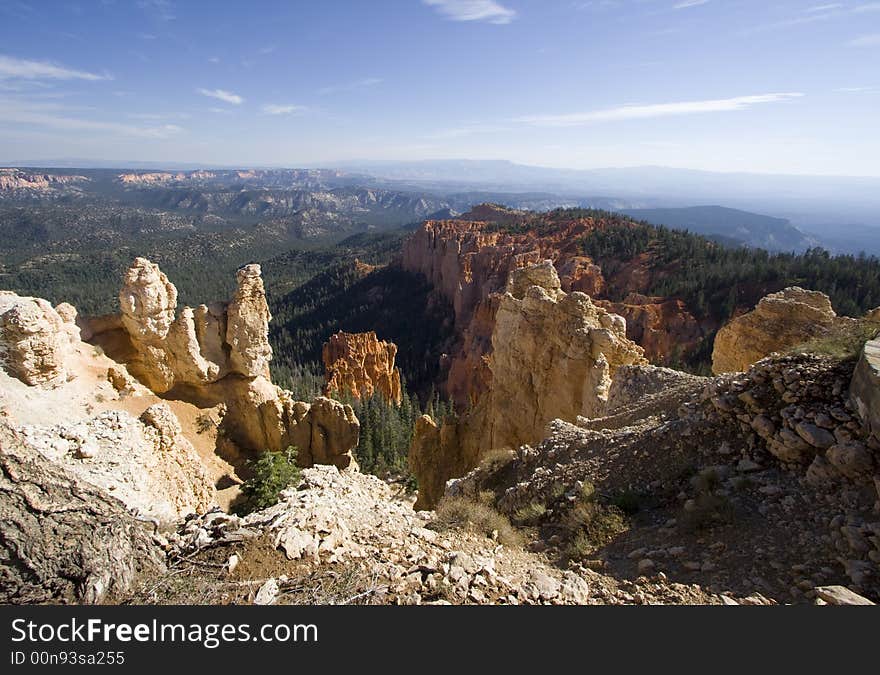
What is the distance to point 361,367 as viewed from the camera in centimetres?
4925

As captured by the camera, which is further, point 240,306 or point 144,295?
point 240,306

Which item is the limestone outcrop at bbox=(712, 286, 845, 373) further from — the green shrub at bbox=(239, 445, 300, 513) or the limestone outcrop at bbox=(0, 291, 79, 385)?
the limestone outcrop at bbox=(0, 291, 79, 385)

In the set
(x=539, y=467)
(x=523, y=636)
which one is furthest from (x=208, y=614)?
(x=539, y=467)

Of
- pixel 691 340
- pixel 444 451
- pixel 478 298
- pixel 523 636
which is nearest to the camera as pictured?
pixel 523 636

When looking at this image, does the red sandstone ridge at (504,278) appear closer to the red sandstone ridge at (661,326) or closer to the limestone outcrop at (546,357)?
the red sandstone ridge at (661,326)

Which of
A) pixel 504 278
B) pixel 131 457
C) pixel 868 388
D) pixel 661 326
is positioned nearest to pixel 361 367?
pixel 504 278

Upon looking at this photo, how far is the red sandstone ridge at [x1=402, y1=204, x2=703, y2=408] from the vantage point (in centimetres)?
4744

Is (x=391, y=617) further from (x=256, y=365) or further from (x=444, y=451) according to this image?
(x=444, y=451)

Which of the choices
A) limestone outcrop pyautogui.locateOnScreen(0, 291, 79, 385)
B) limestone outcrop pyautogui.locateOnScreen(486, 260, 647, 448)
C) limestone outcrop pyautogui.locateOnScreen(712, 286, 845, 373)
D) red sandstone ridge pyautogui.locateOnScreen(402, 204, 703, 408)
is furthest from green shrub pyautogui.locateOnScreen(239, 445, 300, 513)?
red sandstone ridge pyautogui.locateOnScreen(402, 204, 703, 408)

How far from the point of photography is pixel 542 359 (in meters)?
18.5

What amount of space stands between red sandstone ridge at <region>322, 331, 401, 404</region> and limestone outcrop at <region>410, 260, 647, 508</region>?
80.2 feet

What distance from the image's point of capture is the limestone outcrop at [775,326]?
51.5 ft

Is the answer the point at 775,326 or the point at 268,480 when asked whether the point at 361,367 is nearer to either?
A: the point at 268,480

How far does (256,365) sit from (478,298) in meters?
52.9
